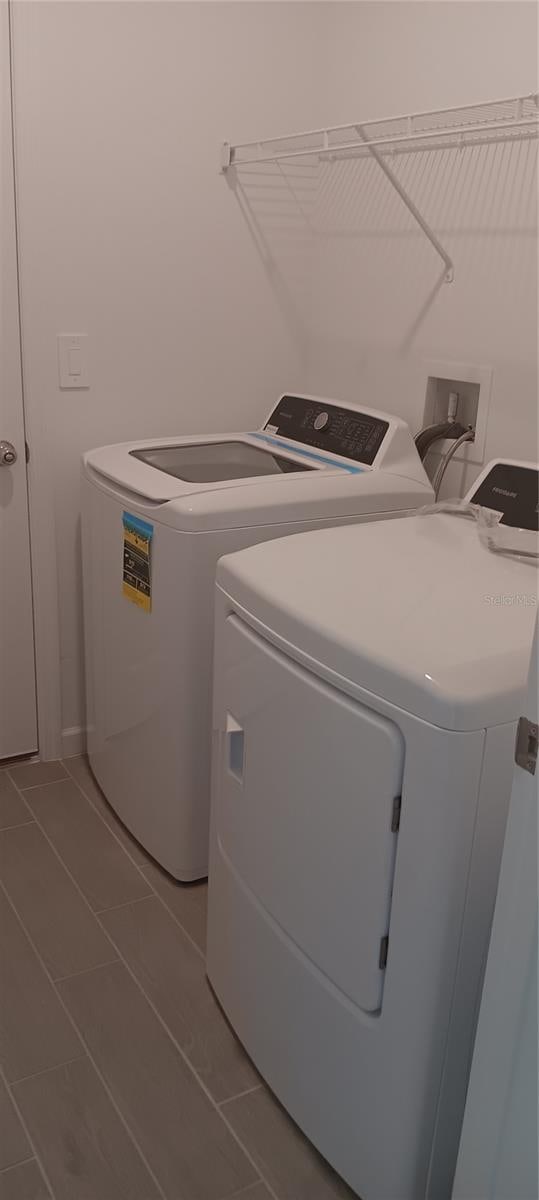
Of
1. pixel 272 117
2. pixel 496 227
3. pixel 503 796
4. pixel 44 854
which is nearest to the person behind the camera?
pixel 503 796

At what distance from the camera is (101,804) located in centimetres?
249

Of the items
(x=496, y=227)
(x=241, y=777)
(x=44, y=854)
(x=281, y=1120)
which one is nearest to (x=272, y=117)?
(x=496, y=227)

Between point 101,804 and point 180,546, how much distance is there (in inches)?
37.0

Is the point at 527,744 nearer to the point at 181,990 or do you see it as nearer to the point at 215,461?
the point at 181,990

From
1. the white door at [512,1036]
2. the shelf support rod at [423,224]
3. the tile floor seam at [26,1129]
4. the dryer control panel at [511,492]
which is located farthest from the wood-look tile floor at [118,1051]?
the shelf support rod at [423,224]

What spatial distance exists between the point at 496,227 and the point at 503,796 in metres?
1.35

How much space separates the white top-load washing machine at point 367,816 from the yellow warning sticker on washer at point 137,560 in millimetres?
419

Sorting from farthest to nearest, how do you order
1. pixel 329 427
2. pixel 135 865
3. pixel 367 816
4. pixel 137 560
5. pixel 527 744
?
pixel 329 427 → pixel 135 865 → pixel 137 560 → pixel 367 816 → pixel 527 744

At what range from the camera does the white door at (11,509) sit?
2.18 m

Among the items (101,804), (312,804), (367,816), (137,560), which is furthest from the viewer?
(101,804)

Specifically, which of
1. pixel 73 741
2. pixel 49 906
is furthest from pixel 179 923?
pixel 73 741

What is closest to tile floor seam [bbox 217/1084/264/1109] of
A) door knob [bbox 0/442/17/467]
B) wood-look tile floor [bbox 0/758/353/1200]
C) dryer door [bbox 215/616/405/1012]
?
wood-look tile floor [bbox 0/758/353/1200]

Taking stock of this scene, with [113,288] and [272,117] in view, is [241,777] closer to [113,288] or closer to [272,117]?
[113,288]

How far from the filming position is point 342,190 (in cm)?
253
